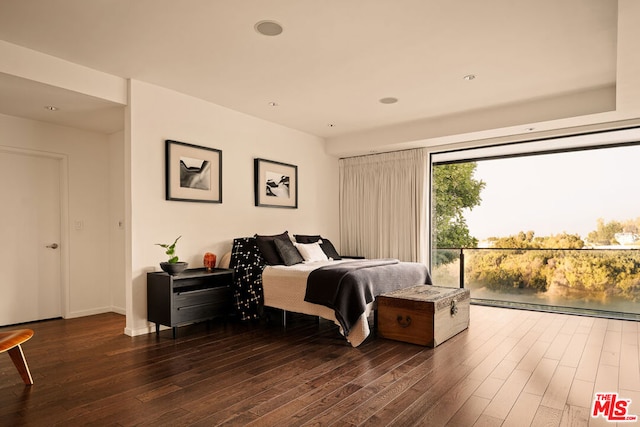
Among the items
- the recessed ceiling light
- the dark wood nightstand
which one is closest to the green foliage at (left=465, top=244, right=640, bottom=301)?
the dark wood nightstand

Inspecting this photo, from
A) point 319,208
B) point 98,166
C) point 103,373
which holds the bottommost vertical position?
point 103,373

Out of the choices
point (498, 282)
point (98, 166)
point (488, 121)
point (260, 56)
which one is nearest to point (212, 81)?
point (260, 56)

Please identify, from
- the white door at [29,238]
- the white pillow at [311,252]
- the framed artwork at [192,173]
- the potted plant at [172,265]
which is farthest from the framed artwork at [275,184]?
the white door at [29,238]

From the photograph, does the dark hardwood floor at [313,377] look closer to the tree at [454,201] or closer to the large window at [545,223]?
the large window at [545,223]

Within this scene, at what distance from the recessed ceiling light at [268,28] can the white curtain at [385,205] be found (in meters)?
3.55

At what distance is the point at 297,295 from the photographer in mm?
4016

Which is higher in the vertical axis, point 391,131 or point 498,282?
point 391,131

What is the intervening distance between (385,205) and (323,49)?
339cm

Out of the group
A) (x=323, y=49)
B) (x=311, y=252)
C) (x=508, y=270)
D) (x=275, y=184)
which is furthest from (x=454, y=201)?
(x=323, y=49)

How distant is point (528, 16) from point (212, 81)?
9.59 ft

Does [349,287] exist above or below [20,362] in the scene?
above

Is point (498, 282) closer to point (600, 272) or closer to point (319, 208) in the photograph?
point (600, 272)

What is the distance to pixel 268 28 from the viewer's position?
2947 millimetres

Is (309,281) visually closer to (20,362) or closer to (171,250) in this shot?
(171,250)
